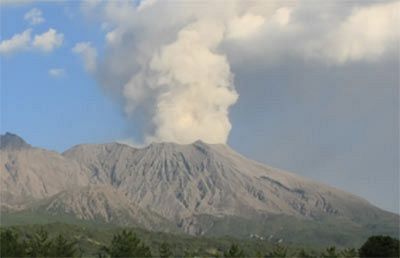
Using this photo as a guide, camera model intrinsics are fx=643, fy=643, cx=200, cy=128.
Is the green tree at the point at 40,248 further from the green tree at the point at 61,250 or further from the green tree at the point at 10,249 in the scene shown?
the green tree at the point at 10,249

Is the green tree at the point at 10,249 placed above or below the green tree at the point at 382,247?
below

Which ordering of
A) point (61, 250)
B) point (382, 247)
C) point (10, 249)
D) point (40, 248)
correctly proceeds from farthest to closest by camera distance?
point (40, 248)
point (61, 250)
point (10, 249)
point (382, 247)

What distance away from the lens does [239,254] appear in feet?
438

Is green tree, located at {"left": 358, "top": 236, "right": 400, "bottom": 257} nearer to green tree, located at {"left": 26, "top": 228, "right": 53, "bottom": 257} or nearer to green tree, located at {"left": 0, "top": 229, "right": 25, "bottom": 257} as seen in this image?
green tree, located at {"left": 26, "top": 228, "right": 53, "bottom": 257}

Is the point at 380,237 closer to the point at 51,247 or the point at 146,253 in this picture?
the point at 146,253

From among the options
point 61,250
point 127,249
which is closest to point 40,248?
point 61,250

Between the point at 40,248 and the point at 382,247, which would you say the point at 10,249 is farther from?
the point at 382,247

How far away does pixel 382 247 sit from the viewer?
118 meters

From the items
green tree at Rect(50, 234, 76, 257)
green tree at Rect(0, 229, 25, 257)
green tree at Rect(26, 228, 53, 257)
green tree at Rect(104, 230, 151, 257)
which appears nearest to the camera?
green tree at Rect(0, 229, 25, 257)

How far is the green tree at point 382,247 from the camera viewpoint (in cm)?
11731

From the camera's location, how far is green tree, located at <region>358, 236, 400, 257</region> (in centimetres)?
11731

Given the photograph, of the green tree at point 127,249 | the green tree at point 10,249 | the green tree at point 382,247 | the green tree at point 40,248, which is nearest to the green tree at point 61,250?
the green tree at point 40,248

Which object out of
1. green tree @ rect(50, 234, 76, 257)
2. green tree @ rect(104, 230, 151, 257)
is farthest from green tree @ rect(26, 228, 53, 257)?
green tree @ rect(104, 230, 151, 257)

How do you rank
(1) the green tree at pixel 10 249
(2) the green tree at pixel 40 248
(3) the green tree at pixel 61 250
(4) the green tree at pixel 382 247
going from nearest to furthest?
(4) the green tree at pixel 382 247, (1) the green tree at pixel 10 249, (2) the green tree at pixel 40 248, (3) the green tree at pixel 61 250
